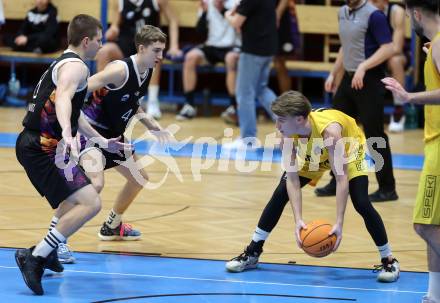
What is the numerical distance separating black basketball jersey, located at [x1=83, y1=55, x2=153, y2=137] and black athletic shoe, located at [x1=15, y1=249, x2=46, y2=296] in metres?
1.36

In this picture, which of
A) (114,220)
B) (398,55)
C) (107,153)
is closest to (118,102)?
(107,153)

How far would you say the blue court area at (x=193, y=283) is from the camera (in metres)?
5.66

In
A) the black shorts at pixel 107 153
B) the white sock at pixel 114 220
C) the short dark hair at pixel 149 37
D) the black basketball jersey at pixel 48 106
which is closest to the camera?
the black basketball jersey at pixel 48 106

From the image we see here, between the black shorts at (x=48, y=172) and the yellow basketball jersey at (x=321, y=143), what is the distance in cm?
130

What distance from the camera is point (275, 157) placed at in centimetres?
1088

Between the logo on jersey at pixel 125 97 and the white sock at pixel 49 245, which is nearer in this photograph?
the white sock at pixel 49 245

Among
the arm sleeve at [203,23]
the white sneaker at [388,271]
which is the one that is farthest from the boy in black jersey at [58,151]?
the arm sleeve at [203,23]

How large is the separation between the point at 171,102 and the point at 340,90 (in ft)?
20.1

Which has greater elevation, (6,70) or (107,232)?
(107,232)

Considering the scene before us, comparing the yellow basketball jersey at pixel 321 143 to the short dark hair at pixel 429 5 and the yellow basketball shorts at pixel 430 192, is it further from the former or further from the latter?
the short dark hair at pixel 429 5

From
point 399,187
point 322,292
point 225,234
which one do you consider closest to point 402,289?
point 322,292

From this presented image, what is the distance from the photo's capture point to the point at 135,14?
43.7 ft

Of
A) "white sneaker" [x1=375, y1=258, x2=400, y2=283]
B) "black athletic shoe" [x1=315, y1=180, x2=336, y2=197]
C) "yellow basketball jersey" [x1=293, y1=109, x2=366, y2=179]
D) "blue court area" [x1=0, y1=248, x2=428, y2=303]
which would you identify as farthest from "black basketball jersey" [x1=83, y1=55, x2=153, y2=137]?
"black athletic shoe" [x1=315, y1=180, x2=336, y2=197]

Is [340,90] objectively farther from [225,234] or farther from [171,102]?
[171,102]
